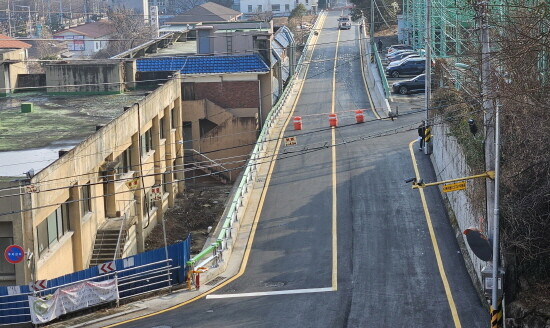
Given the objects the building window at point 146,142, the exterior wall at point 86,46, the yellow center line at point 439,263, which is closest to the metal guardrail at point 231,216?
the building window at point 146,142

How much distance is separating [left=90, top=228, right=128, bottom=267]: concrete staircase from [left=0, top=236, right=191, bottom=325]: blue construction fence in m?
4.47

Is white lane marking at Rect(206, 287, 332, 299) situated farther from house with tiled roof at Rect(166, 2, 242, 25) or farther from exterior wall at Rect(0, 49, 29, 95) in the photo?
house with tiled roof at Rect(166, 2, 242, 25)

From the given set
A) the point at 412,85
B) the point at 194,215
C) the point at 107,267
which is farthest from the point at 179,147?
the point at 107,267

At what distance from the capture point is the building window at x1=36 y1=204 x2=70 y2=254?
2567cm

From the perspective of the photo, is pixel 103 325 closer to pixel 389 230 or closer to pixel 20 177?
pixel 20 177

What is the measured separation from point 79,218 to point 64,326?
20.1ft

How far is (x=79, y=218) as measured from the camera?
28281 mm

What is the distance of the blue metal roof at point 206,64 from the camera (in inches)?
2092

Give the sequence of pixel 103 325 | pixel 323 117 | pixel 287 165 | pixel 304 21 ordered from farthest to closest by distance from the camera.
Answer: pixel 304 21
pixel 323 117
pixel 287 165
pixel 103 325

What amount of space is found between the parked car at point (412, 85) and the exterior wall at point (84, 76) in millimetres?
19292

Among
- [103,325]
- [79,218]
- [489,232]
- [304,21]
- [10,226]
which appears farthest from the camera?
[304,21]

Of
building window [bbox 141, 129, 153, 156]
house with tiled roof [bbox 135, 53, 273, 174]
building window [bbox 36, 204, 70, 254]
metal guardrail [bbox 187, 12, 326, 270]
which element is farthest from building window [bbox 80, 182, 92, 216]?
house with tiled roof [bbox 135, 53, 273, 174]

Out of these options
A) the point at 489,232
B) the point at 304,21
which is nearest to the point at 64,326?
the point at 489,232

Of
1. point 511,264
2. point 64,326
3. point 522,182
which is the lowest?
point 64,326
